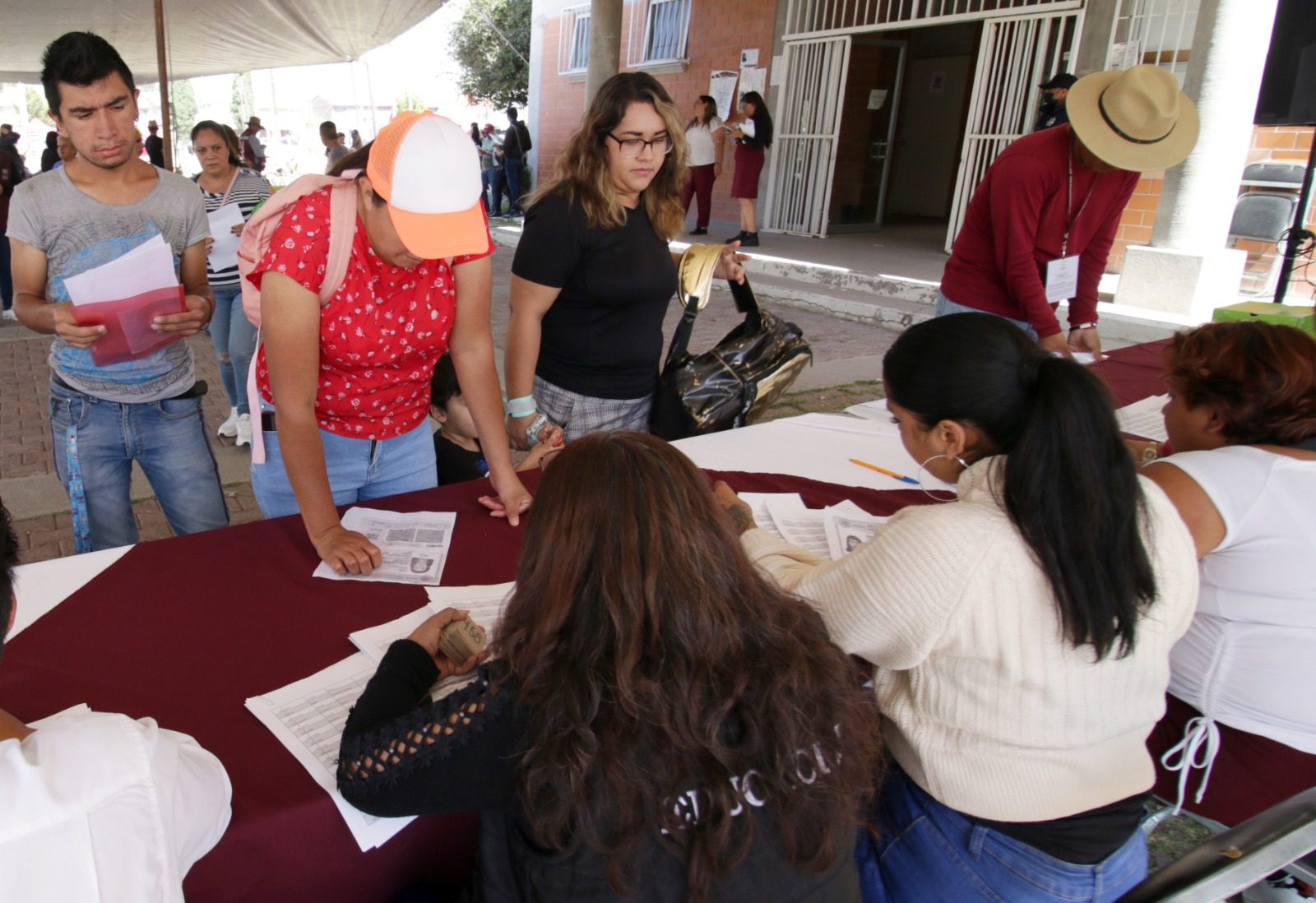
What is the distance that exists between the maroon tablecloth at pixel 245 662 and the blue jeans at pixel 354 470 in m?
0.14

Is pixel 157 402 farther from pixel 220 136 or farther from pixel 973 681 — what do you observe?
pixel 220 136

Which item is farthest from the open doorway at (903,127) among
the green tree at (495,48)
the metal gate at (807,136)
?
the green tree at (495,48)

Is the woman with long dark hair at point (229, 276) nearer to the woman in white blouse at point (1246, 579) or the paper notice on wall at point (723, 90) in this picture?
the woman in white blouse at point (1246, 579)

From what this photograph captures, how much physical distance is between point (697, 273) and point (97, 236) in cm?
139

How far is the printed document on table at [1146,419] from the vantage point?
246 cm

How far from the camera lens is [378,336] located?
158cm

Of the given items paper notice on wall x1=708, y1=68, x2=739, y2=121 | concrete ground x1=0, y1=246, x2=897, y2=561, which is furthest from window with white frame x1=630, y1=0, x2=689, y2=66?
concrete ground x1=0, y1=246, x2=897, y2=561

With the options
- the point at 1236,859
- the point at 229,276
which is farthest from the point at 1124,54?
the point at 1236,859

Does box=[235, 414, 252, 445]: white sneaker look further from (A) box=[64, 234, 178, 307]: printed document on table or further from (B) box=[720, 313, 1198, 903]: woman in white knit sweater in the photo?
(B) box=[720, 313, 1198, 903]: woman in white knit sweater

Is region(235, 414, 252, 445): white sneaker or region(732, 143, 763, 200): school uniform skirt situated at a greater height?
region(732, 143, 763, 200): school uniform skirt

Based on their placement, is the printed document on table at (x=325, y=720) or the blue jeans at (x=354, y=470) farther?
the blue jeans at (x=354, y=470)

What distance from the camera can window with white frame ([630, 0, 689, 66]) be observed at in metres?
11.3

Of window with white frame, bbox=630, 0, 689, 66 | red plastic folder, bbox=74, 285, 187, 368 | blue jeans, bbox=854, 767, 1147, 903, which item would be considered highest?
window with white frame, bbox=630, 0, 689, 66

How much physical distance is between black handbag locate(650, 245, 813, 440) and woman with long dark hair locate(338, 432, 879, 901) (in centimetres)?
141
